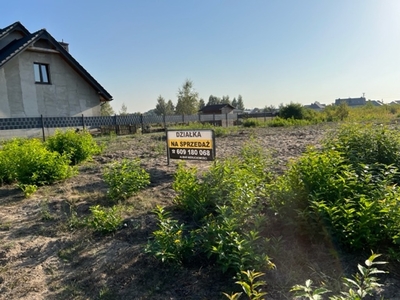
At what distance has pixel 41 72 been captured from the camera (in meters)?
17.4

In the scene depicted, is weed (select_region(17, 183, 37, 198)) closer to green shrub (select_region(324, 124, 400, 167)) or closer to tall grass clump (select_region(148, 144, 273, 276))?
tall grass clump (select_region(148, 144, 273, 276))

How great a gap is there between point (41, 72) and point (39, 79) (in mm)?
532

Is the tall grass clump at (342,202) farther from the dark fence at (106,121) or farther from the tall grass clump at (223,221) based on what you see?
the dark fence at (106,121)

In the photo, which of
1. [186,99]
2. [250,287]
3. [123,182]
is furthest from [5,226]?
[186,99]

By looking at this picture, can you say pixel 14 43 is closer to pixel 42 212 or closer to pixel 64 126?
pixel 64 126

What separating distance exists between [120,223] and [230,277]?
62.1 inches

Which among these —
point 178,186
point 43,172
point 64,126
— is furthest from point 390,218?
Result: point 64,126

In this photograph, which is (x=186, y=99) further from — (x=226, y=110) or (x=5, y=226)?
(x=5, y=226)

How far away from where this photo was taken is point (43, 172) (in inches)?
188

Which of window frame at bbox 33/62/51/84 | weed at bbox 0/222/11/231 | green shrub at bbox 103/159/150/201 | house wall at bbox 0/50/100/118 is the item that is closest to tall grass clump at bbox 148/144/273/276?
green shrub at bbox 103/159/150/201

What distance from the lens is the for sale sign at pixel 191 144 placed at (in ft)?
15.8

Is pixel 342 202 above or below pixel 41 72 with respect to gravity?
below

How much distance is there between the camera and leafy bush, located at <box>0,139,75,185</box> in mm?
4711

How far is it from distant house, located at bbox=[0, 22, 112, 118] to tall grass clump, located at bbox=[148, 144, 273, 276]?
16.5 metres
